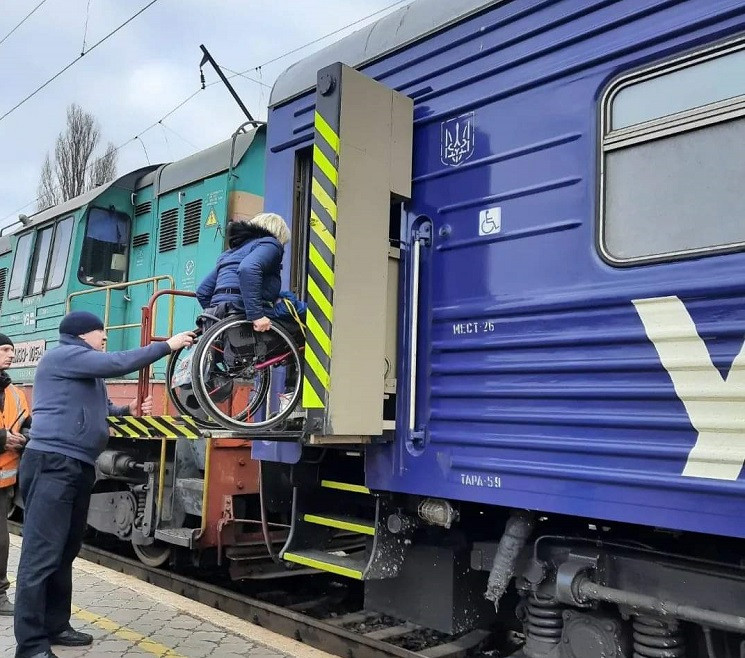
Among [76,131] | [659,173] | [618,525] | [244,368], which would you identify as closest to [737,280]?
[659,173]

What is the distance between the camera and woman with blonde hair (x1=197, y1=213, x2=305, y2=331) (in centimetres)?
394

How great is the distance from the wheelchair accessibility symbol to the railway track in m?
2.30

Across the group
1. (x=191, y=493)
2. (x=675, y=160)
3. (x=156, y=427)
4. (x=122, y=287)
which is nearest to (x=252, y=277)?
(x=156, y=427)

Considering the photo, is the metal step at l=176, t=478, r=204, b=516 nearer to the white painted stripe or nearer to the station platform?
the station platform

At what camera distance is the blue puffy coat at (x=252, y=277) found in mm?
3924

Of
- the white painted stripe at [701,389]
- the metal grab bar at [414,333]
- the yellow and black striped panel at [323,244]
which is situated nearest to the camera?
the white painted stripe at [701,389]

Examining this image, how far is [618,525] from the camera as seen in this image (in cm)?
314

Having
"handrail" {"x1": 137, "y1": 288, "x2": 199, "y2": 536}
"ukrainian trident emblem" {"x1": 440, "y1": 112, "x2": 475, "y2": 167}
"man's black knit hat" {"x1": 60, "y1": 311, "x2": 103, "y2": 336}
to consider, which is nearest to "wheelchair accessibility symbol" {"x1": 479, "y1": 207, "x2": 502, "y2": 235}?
"ukrainian trident emblem" {"x1": 440, "y1": 112, "x2": 475, "y2": 167}

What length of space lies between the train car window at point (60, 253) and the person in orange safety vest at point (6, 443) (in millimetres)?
3638

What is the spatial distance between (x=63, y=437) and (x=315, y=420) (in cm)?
143

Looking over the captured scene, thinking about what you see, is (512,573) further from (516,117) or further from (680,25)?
(680,25)

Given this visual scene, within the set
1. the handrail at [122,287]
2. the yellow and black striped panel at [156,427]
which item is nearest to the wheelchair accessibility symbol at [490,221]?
the yellow and black striped panel at [156,427]

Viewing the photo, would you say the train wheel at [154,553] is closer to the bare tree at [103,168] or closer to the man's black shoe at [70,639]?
the man's black shoe at [70,639]

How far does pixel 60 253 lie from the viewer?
8719 millimetres
